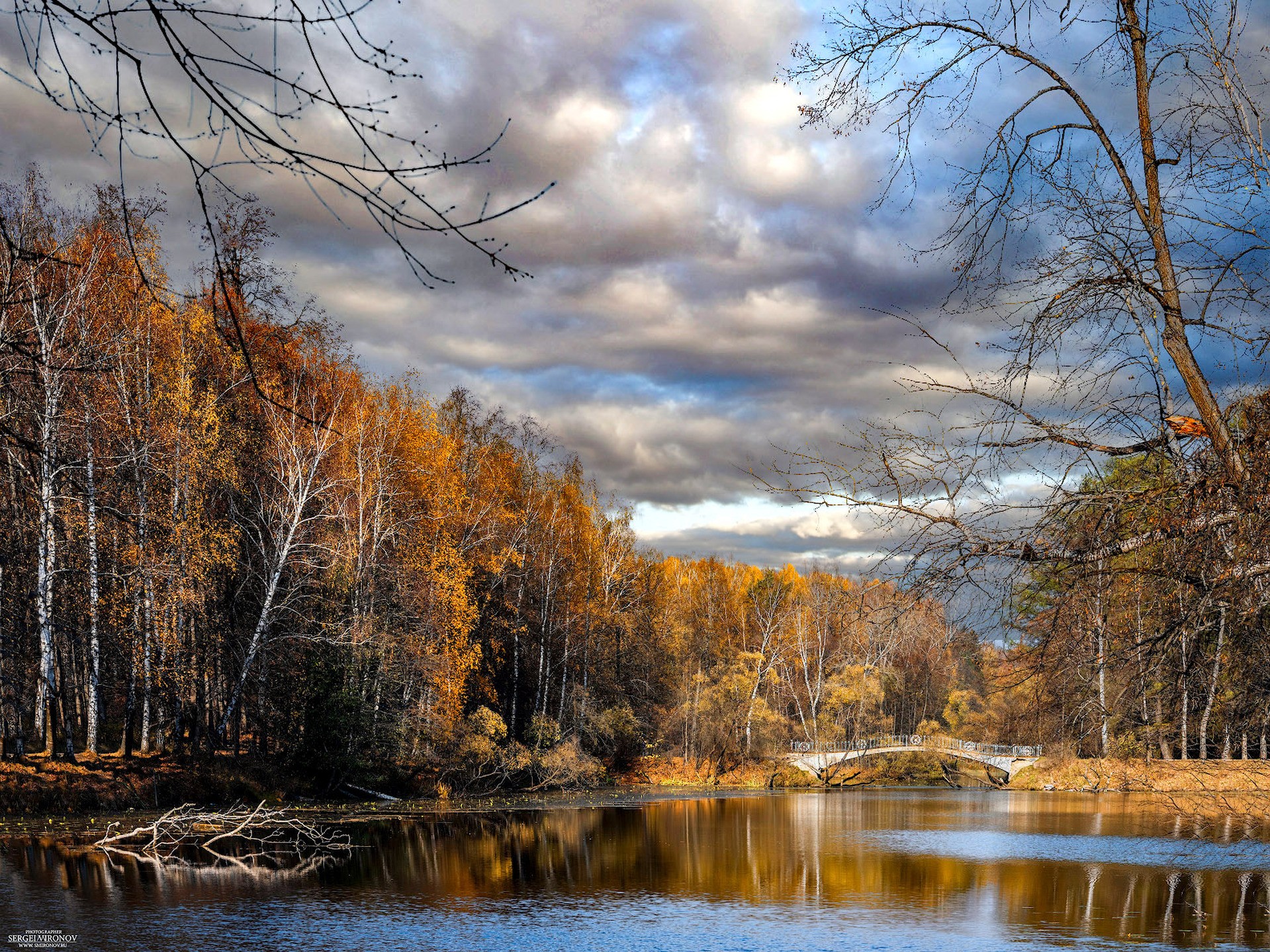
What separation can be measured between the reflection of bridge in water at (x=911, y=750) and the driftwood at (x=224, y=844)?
32041 millimetres

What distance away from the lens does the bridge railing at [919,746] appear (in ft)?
169

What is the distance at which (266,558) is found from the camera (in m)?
28.1

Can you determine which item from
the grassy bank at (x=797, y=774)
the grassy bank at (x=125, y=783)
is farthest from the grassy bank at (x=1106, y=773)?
the grassy bank at (x=125, y=783)

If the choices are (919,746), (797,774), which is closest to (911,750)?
(919,746)

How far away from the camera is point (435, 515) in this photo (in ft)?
110

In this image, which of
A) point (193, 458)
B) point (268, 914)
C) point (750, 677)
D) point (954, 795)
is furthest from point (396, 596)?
point (954, 795)

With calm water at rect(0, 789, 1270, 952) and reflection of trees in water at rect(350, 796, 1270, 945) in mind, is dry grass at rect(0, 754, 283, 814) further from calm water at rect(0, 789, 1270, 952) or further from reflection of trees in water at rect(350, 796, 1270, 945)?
reflection of trees in water at rect(350, 796, 1270, 945)

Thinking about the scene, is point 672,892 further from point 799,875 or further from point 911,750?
point 911,750

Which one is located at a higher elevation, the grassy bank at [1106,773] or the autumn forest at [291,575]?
the autumn forest at [291,575]

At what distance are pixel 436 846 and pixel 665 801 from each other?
16607 mm

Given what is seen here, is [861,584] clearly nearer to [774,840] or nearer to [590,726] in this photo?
[774,840]

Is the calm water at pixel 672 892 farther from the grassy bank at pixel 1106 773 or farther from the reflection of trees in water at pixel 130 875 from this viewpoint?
the grassy bank at pixel 1106 773

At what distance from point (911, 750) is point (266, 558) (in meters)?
38.8

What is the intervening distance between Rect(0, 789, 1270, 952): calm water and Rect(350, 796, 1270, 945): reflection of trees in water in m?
0.08
